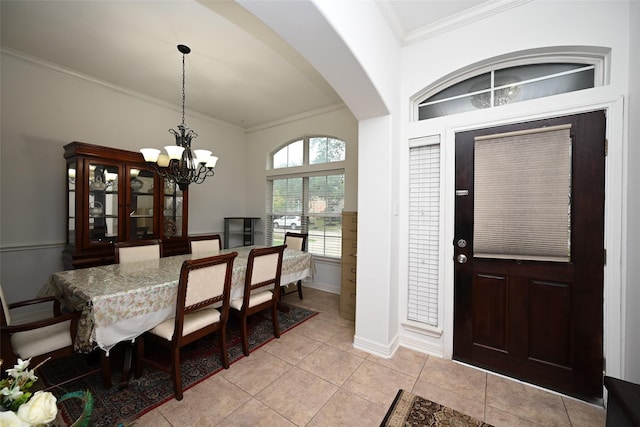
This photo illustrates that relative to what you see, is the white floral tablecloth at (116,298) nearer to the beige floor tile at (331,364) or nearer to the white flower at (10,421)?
the beige floor tile at (331,364)

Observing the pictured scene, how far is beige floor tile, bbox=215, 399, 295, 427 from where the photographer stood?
1599mm

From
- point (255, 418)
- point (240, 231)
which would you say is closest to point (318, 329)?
point (255, 418)

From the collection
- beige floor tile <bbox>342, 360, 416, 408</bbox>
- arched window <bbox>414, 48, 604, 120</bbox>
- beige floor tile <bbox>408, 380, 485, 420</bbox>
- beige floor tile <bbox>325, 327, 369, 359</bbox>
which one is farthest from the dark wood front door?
beige floor tile <bbox>325, 327, 369, 359</bbox>

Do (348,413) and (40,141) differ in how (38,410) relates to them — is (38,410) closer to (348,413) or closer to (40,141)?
(348,413)

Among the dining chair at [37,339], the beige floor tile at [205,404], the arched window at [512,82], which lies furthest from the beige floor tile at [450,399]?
the dining chair at [37,339]

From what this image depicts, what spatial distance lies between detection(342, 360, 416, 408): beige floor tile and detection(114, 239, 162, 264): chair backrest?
8.22 feet

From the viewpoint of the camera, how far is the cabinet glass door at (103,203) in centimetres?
304

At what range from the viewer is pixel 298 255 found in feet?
10.8

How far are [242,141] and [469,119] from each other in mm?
4303

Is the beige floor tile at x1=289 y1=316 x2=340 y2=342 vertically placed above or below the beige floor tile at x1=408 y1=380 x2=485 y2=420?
above

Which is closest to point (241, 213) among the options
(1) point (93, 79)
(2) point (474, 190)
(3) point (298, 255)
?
(3) point (298, 255)

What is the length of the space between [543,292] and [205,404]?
267 centimetres

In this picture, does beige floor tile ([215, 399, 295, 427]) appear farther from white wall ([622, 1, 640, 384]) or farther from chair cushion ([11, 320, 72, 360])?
white wall ([622, 1, 640, 384])

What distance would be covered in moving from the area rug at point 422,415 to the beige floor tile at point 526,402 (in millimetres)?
302
